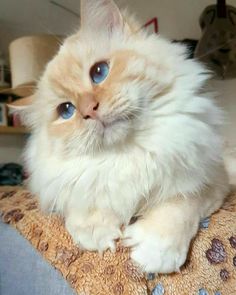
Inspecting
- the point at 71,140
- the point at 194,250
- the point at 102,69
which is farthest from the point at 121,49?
the point at 194,250

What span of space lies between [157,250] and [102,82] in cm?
37

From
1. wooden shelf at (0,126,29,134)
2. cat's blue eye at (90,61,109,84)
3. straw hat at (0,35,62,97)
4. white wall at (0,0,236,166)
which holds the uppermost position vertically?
white wall at (0,0,236,166)

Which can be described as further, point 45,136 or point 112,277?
point 45,136

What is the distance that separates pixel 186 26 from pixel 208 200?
6.81 ft

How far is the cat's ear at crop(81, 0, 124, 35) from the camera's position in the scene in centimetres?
86

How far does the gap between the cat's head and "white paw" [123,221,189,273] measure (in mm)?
208

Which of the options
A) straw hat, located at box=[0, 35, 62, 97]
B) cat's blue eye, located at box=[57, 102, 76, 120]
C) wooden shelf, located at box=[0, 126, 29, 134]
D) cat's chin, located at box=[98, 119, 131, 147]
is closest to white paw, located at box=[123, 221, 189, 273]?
cat's chin, located at box=[98, 119, 131, 147]

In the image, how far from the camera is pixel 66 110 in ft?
2.70

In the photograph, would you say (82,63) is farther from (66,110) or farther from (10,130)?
(10,130)

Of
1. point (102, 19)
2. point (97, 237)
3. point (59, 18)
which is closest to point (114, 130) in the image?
point (97, 237)

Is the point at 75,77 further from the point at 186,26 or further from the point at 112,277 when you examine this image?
the point at 186,26

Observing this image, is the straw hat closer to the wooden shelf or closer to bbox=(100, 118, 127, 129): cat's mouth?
the wooden shelf

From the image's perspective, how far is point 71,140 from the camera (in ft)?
2.52

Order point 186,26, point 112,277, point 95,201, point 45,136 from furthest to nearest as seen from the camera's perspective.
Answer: point 186,26
point 45,136
point 95,201
point 112,277
